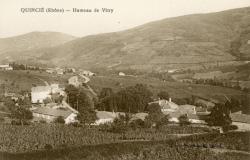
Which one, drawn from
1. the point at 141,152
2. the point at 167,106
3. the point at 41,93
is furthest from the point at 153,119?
the point at 41,93

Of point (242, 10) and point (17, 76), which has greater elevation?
point (242, 10)

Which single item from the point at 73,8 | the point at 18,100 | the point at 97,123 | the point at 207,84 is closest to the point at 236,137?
the point at 97,123

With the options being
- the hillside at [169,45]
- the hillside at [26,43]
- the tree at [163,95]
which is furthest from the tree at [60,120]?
the hillside at [26,43]

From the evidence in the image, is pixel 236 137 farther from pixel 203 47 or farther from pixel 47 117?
pixel 203 47

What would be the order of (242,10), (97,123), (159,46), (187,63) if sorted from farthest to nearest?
(242,10), (159,46), (187,63), (97,123)

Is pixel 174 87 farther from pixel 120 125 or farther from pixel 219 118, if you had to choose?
pixel 120 125

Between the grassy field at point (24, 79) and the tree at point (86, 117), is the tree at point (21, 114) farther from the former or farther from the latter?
the grassy field at point (24, 79)

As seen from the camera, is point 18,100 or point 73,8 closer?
point 73,8
